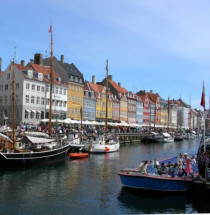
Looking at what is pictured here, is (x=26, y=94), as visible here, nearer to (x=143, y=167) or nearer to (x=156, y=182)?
(x=143, y=167)

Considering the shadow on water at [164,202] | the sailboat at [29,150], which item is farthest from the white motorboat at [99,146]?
the shadow on water at [164,202]

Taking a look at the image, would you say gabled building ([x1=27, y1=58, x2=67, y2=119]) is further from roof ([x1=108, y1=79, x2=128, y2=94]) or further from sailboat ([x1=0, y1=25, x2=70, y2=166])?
roof ([x1=108, y1=79, x2=128, y2=94])

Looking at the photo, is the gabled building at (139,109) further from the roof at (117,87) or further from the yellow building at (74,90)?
the yellow building at (74,90)

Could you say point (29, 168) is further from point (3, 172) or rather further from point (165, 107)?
point (165, 107)

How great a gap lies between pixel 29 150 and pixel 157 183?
16562 mm

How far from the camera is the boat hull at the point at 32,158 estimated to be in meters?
30.6

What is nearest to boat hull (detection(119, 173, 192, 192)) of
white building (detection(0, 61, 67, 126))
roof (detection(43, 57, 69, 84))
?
white building (detection(0, 61, 67, 126))

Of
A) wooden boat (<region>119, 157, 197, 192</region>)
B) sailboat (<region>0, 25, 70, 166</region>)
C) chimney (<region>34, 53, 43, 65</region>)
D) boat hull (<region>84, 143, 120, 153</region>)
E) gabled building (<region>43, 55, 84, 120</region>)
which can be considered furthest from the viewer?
gabled building (<region>43, 55, 84, 120</region>)

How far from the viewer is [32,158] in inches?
1261

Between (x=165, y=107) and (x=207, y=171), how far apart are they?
401ft

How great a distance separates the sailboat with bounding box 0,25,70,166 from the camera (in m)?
30.9

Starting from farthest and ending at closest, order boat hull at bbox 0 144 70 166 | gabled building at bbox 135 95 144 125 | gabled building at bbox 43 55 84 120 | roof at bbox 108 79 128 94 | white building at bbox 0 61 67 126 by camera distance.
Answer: gabled building at bbox 135 95 144 125, roof at bbox 108 79 128 94, gabled building at bbox 43 55 84 120, white building at bbox 0 61 67 126, boat hull at bbox 0 144 70 166

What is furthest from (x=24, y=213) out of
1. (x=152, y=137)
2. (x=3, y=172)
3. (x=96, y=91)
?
(x=96, y=91)

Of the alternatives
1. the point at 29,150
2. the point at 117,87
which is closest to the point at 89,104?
the point at 117,87
